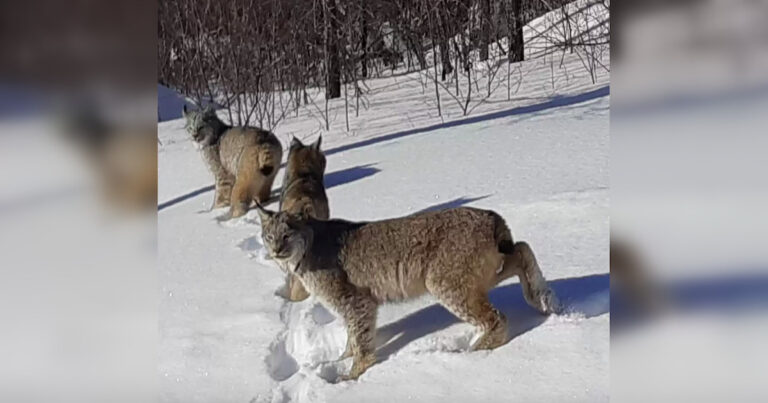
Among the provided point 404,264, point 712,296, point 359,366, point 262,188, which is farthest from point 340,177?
point 712,296

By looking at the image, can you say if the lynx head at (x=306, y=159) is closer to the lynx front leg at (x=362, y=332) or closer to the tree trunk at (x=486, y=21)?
the lynx front leg at (x=362, y=332)

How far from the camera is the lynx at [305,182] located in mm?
2529

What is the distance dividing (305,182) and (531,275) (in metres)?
0.84

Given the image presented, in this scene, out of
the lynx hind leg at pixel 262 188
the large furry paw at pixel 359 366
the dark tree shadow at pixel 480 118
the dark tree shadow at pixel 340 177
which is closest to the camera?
the large furry paw at pixel 359 366

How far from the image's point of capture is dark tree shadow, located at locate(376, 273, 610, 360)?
2088mm

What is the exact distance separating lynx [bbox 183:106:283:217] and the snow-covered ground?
45mm

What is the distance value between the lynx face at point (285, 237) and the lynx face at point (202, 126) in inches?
18.3

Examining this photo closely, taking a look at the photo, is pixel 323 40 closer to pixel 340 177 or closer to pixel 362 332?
pixel 340 177

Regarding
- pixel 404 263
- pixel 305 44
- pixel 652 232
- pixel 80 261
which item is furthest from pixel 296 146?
pixel 652 232

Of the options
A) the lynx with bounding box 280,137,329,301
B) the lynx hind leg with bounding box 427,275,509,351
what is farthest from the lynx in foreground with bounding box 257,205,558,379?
the lynx with bounding box 280,137,329,301

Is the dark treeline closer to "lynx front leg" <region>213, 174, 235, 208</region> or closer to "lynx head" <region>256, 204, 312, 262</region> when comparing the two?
"lynx front leg" <region>213, 174, 235, 208</region>

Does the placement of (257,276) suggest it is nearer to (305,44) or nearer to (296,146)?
(296,146)

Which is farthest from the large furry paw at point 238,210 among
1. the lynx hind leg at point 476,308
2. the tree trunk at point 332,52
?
the lynx hind leg at point 476,308

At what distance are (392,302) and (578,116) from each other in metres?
0.79
